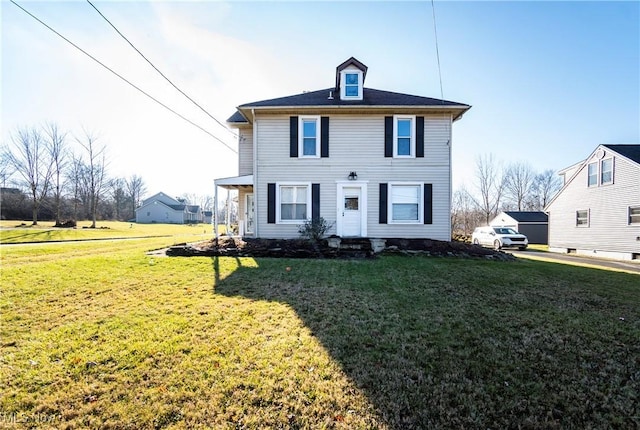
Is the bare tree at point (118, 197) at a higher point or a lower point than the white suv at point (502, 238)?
higher

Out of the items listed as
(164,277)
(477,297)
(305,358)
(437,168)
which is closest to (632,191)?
(437,168)

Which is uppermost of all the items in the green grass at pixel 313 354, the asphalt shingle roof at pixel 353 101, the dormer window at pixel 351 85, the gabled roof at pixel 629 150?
the dormer window at pixel 351 85

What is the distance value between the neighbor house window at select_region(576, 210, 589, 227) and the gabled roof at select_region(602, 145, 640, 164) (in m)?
4.11

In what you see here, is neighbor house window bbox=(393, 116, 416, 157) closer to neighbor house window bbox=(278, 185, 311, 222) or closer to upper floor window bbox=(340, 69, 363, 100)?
upper floor window bbox=(340, 69, 363, 100)

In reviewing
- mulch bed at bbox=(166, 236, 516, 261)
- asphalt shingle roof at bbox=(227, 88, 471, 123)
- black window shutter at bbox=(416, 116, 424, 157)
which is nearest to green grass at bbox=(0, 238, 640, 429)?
mulch bed at bbox=(166, 236, 516, 261)

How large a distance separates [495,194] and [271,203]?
131 feet

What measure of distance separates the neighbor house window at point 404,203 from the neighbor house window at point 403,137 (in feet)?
4.57

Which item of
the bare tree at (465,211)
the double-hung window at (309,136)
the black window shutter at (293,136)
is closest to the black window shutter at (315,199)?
the double-hung window at (309,136)

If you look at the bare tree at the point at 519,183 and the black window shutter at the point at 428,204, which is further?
the bare tree at the point at 519,183

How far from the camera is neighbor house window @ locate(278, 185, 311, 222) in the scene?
1266 cm

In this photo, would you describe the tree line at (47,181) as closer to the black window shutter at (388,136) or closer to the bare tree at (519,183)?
the black window shutter at (388,136)

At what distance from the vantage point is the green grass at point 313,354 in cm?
252

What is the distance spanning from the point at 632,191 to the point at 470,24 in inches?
608

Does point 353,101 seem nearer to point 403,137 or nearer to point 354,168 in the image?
point 403,137
